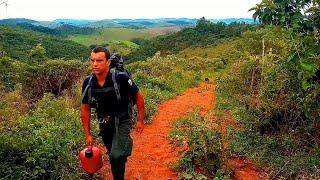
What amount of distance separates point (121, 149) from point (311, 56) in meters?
2.50

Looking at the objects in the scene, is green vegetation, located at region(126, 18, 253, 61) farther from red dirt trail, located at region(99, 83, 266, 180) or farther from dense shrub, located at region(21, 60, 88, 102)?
red dirt trail, located at region(99, 83, 266, 180)

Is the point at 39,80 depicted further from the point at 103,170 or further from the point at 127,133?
the point at 127,133

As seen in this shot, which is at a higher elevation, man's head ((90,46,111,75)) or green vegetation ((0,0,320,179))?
man's head ((90,46,111,75))

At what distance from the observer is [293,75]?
5926 millimetres

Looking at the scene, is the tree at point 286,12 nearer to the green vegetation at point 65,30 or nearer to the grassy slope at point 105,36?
the grassy slope at point 105,36

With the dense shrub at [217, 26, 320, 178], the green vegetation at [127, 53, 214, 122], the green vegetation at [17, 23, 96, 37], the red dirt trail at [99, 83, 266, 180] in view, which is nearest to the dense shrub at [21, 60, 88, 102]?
the green vegetation at [127, 53, 214, 122]

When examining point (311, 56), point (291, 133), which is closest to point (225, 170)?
point (291, 133)

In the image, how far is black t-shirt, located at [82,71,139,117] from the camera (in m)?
4.46

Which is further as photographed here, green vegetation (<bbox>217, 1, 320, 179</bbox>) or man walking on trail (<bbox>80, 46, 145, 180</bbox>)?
green vegetation (<bbox>217, 1, 320, 179</bbox>)

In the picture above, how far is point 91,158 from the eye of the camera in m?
4.63

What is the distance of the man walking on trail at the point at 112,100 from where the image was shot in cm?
443

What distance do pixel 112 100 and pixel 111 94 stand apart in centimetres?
9

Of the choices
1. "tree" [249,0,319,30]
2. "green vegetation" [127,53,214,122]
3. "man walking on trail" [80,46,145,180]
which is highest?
"tree" [249,0,319,30]

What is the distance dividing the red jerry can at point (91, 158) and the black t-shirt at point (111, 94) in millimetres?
397
